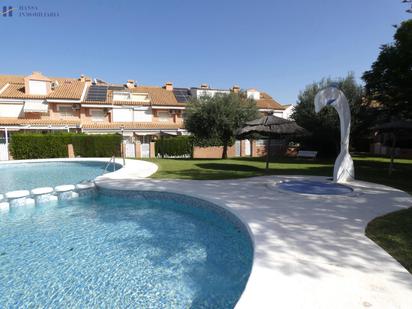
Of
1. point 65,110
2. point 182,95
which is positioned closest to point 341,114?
point 182,95

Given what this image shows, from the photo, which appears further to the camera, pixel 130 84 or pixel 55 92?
pixel 130 84

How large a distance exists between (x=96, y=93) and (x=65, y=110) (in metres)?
5.24

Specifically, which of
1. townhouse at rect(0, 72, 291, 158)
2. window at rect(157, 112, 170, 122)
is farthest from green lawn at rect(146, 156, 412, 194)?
window at rect(157, 112, 170, 122)

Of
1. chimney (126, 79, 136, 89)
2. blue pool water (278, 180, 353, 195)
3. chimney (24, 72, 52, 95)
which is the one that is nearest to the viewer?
blue pool water (278, 180, 353, 195)

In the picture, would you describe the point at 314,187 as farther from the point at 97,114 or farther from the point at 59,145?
the point at 97,114

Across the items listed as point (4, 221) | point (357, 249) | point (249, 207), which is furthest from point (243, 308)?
point (4, 221)

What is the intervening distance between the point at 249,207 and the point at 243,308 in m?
4.87

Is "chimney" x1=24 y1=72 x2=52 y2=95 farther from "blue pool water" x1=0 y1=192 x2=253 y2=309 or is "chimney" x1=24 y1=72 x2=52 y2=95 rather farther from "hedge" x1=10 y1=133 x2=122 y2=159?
"blue pool water" x1=0 y1=192 x2=253 y2=309

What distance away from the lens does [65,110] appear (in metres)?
36.9

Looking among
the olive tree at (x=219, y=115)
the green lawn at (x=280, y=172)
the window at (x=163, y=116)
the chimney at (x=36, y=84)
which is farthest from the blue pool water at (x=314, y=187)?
the chimney at (x=36, y=84)

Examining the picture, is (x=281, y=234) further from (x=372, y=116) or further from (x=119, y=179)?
(x=372, y=116)

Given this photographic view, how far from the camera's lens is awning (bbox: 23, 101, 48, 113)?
34344 mm

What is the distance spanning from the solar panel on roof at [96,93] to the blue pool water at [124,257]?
101ft

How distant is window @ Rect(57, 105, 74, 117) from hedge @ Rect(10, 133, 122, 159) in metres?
9.14
